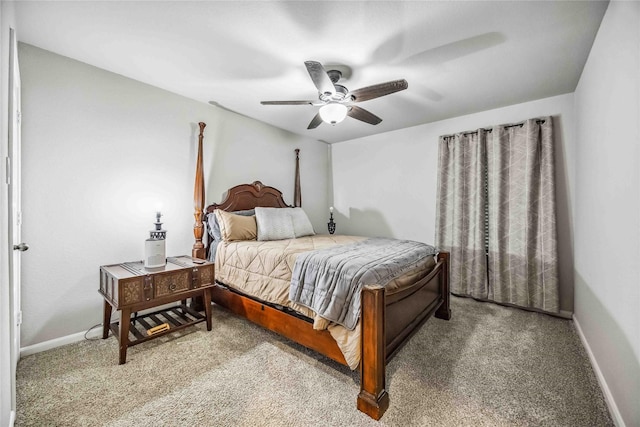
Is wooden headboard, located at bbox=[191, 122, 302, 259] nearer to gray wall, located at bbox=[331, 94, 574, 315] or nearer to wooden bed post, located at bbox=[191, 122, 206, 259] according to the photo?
wooden bed post, located at bbox=[191, 122, 206, 259]

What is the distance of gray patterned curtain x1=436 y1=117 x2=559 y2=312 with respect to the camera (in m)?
2.84

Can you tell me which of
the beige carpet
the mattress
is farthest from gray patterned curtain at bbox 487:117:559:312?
the mattress

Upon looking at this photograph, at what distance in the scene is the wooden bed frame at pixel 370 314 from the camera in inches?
57.4

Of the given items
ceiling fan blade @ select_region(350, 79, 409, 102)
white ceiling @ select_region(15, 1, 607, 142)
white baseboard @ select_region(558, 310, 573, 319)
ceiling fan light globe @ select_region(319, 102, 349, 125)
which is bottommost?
white baseboard @ select_region(558, 310, 573, 319)

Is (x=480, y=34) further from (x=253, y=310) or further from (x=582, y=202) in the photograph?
(x=253, y=310)

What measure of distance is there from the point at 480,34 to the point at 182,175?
3071mm

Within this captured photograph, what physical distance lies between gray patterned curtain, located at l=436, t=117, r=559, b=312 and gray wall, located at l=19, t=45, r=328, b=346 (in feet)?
10.5

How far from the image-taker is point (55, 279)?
2152 mm

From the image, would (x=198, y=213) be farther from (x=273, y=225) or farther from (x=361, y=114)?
(x=361, y=114)

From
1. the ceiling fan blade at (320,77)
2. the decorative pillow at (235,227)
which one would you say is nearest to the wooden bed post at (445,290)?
the ceiling fan blade at (320,77)

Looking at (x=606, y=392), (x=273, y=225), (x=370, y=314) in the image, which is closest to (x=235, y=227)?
(x=273, y=225)

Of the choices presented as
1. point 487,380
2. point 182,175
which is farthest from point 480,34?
point 182,175

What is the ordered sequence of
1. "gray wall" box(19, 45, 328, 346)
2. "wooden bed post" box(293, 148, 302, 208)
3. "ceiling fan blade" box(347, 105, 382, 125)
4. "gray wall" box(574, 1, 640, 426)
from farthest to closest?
"wooden bed post" box(293, 148, 302, 208) → "ceiling fan blade" box(347, 105, 382, 125) → "gray wall" box(19, 45, 328, 346) → "gray wall" box(574, 1, 640, 426)

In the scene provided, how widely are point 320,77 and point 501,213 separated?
8.80ft
